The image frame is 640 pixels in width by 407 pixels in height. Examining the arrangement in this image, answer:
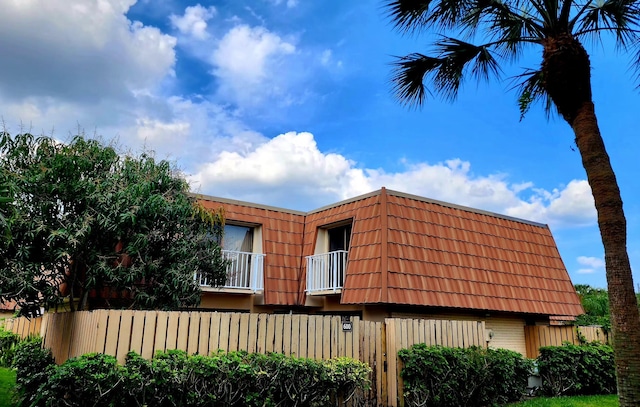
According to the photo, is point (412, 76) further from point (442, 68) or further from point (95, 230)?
point (95, 230)

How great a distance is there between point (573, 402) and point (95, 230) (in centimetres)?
1084

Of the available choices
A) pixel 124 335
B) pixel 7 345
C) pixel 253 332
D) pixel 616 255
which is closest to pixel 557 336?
pixel 616 255

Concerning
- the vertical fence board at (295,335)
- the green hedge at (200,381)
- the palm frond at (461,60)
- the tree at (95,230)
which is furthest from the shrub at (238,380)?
the palm frond at (461,60)

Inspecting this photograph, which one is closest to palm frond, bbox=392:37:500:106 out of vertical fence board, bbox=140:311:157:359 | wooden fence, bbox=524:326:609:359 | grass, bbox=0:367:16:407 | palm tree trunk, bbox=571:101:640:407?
palm tree trunk, bbox=571:101:640:407

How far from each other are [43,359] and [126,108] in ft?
18.2

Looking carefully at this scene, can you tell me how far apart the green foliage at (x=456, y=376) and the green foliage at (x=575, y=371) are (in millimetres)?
2022

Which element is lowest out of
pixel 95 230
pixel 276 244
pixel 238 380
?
pixel 238 380

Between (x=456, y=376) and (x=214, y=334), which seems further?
(x=456, y=376)

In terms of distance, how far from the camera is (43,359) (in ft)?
29.8

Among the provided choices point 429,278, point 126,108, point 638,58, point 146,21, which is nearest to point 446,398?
point 429,278

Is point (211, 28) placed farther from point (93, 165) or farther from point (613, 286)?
point (613, 286)

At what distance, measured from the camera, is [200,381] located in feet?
22.9

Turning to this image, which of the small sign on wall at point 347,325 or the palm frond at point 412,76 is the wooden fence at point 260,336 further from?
the palm frond at point 412,76

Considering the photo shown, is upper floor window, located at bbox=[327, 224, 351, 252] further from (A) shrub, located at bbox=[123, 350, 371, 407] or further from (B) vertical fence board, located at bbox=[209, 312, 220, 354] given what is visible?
(B) vertical fence board, located at bbox=[209, 312, 220, 354]
